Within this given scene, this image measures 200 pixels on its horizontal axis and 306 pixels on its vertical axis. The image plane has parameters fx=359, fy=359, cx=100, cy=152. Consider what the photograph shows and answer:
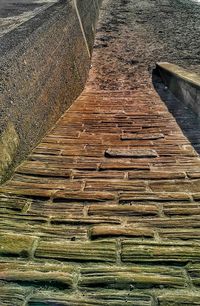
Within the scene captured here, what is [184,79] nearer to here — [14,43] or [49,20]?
[49,20]

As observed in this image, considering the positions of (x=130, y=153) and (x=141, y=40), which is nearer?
(x=130, y=153)

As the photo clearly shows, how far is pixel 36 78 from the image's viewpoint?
3496 mm

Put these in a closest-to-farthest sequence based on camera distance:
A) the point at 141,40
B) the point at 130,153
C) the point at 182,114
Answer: the point at 130,153
the point at 182,114
the point at 141,40

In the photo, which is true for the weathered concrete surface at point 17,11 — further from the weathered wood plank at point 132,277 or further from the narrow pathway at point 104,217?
the weathered wood plank at point 132,277

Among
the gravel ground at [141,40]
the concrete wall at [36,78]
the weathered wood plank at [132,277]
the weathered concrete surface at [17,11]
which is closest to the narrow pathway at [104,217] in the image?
the weathered wood plank at [132,277]

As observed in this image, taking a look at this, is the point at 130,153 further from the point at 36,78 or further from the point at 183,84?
the point at 183,84

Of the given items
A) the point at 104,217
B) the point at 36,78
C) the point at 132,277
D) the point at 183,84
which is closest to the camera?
the point at 132,277

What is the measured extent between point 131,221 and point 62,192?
563 mm

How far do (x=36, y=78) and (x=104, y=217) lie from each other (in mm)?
1848

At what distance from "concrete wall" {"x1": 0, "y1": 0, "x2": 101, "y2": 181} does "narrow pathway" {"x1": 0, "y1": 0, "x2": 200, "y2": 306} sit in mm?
161

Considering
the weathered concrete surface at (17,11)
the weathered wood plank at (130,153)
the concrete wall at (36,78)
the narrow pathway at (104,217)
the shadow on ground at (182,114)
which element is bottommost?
the shadow on ground at (182,114)

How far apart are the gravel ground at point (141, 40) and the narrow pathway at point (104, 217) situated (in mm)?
2321

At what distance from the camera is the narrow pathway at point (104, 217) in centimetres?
163

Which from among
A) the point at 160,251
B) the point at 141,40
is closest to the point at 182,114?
the point at 160,251
